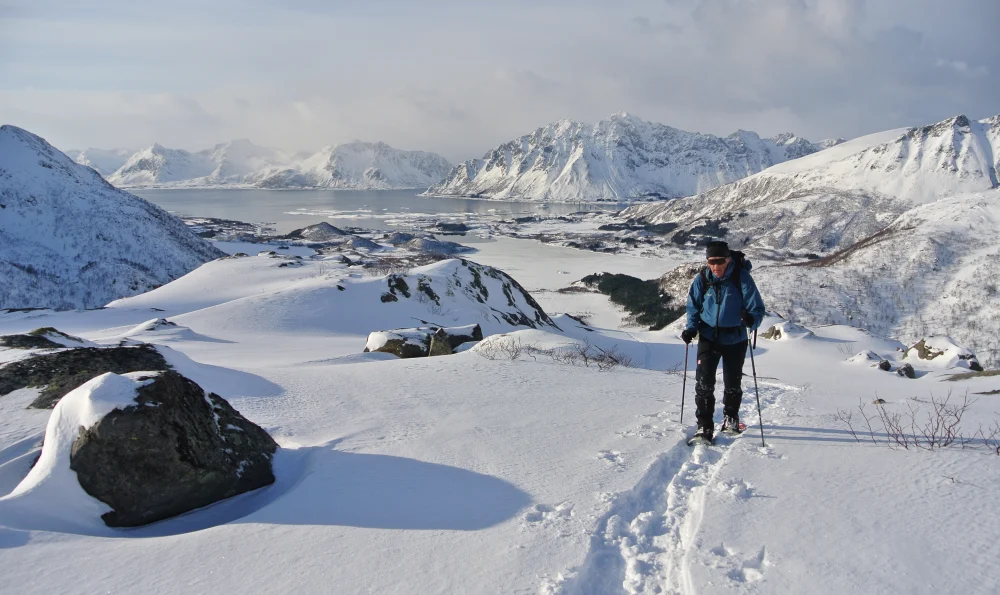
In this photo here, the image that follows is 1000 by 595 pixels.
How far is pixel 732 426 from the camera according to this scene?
232 inches

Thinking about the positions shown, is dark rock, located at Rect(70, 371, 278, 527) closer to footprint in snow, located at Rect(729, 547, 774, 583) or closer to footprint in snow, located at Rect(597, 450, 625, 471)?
footprint in snow, located at Rect(597, 450, 625, 471)

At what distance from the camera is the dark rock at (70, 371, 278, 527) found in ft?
12.9

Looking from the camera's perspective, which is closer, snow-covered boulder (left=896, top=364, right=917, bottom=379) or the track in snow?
the track in snow

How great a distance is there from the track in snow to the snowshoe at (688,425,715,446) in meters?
0.28

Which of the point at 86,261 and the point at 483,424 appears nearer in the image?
the point at 483,424

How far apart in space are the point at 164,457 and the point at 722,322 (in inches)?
220

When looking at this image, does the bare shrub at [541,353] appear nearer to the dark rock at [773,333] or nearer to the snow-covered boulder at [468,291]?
the dark rock at [773,333]

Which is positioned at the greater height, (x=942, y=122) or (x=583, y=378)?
(x=942, y=122)

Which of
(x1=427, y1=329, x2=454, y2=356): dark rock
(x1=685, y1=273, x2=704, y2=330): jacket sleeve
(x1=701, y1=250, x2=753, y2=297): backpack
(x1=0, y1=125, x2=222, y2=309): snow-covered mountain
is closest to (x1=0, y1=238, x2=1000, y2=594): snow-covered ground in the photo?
(x1=685, y1=273, x2=704, y2=330): jacket sleeve

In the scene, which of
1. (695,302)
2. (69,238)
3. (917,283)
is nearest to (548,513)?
(695,302)

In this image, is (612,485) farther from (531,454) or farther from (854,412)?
(854,412)

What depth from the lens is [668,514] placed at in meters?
3.96

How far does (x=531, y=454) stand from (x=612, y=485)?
1.01 metres

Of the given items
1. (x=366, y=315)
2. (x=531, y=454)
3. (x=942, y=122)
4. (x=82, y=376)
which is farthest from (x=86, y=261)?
(x=942, y=122)
